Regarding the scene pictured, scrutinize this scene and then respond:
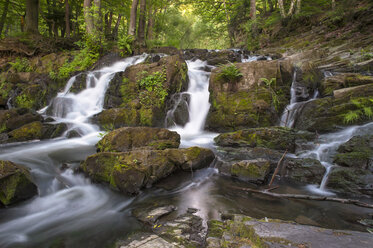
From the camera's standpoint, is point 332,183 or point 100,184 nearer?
point 332,183

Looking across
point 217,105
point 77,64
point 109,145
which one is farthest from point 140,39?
point 109,145

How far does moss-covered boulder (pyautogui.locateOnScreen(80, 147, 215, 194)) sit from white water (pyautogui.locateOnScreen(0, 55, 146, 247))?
0.83 feet

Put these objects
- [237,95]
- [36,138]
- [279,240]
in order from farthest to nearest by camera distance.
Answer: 1. [237,95]
2. [36,138]
3. [279,240]

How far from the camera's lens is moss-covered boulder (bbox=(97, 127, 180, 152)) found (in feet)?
17.5

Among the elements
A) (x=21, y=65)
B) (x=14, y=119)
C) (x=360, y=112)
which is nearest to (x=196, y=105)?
(x=360, y=112)

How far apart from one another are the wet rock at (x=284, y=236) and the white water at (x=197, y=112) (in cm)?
465

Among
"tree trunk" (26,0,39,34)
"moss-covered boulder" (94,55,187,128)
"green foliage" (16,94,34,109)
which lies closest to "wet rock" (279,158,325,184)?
"moss-covered boulder" (94,55,187,128)

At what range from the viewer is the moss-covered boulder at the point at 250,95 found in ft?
24.3

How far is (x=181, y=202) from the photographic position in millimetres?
3771

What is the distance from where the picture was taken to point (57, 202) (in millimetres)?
3867

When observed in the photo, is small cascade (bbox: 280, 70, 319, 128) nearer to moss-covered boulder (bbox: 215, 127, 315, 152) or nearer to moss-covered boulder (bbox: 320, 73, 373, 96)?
moss-covered boulder (bbox: 320, 73, 373, 96)

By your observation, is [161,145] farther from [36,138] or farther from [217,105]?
[36,138]

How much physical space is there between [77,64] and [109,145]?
28.2 feet

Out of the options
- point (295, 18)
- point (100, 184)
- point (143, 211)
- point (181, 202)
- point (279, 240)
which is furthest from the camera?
point (295, 18)
